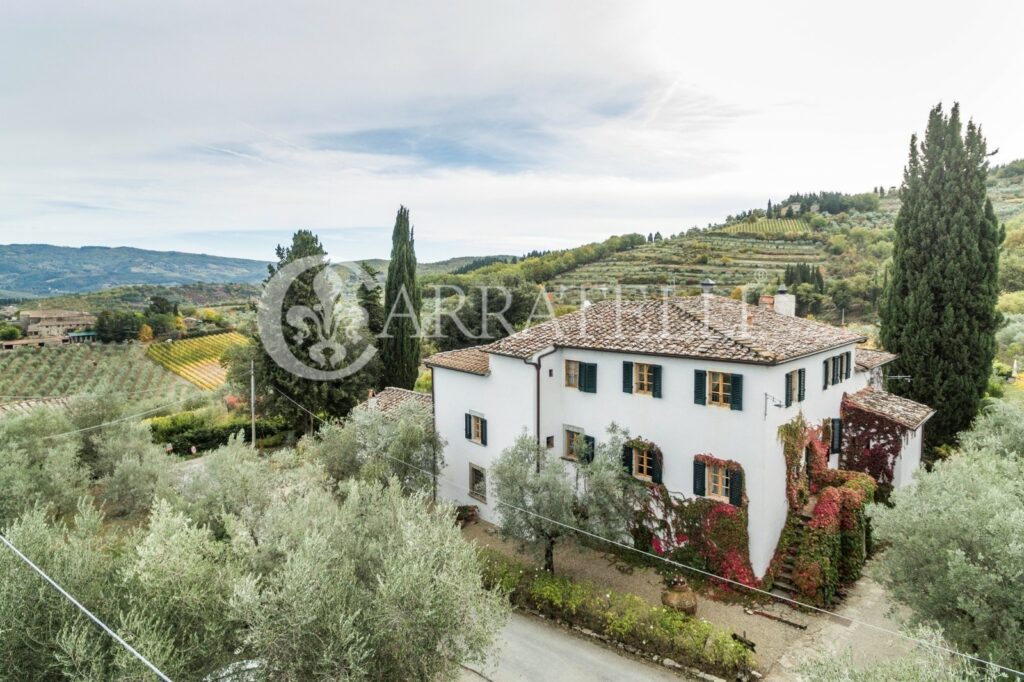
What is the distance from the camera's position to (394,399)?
23.8 m

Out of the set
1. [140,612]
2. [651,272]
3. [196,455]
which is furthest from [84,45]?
[651,272]

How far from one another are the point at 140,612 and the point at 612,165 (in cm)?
3835

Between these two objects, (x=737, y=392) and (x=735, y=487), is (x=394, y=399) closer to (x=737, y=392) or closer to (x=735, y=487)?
(x=735, y=487)

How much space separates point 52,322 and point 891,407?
4777cm

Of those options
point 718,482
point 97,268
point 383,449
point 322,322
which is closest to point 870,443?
point 718,482

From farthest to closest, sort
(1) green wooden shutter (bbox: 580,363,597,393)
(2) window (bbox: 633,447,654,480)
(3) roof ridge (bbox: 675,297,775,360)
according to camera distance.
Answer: (1) green wooden shutter (bbox: 580,363,597,393) → (2) window (bbox: 633,447,654,480) → (3) roof ridge (bbox: 675,297,775,360)

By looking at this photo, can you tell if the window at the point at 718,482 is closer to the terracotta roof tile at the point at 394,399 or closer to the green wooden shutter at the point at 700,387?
the green wooden shutter at the point at 700,387

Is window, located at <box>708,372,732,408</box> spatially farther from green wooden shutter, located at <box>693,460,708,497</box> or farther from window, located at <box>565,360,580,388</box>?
window, located at <box>565,360,580,388</box>

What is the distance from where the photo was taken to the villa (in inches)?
540

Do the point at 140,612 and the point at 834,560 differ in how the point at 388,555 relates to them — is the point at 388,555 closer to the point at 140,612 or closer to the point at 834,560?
the point at 140,612

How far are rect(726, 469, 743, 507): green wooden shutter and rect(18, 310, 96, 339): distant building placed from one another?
4248 cm

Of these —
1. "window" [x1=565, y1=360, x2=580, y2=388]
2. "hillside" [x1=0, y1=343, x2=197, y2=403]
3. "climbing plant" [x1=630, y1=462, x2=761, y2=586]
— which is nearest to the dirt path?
"climbing plant" [x1=630, y1=462, x2=761, y2=586]

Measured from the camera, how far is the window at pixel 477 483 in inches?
730

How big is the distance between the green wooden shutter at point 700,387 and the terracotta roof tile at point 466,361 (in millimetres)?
6489
